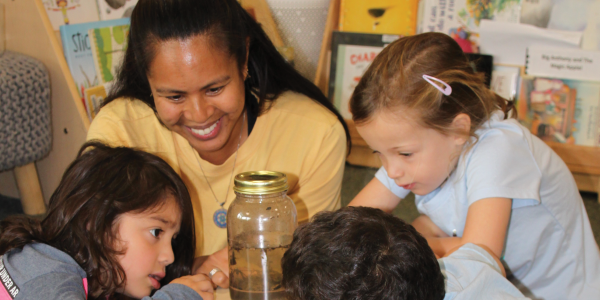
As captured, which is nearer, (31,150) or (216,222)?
(216,222)

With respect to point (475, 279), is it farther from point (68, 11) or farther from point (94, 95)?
point (68, 11)

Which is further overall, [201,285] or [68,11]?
[68,11]

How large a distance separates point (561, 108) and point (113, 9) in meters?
2.04

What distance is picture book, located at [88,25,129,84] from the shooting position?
78.0 inches

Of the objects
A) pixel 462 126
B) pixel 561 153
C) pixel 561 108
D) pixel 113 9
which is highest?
pixel 113 9

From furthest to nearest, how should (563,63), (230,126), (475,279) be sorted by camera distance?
(563,63), (230,126), (475,279)

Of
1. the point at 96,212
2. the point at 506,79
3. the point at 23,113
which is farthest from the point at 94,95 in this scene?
the point at 506,79

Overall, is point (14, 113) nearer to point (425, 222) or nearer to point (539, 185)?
point (425, 222)

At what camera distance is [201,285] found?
32.9 inches

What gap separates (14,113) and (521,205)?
1.86 meters

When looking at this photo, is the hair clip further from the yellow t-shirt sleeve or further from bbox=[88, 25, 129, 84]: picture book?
bbox=[88, 25, 129, 84]: picture book

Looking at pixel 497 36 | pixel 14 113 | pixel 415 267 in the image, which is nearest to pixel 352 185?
pixel 497 36

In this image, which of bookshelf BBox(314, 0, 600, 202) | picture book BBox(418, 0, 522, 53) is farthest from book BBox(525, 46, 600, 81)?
bookshelf BBox(314, 0, 600, 202)

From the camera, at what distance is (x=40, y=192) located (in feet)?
7.21
